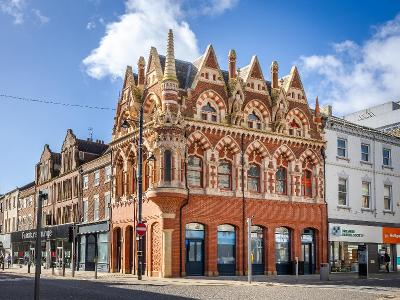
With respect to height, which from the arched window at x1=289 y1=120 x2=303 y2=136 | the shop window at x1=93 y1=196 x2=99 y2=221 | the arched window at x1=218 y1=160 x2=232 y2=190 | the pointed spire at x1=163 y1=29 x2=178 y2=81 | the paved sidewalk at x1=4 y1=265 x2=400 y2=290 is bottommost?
the paved sidewalk at x1=4 y1=265 x2=400 y2=290

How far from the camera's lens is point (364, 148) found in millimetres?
48812

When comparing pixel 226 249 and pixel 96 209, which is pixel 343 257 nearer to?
pixel 226 249

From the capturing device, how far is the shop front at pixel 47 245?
56.6 meters

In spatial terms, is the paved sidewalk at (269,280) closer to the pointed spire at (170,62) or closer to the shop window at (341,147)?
the shop window at (341,147)

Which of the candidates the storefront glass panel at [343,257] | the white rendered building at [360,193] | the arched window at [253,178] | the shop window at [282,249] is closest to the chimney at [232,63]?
the arched window at [253,178]

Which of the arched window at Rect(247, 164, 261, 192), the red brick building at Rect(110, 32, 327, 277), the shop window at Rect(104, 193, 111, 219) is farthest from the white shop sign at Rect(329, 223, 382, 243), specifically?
the shop window at Rect(104, 193, 111, 219)

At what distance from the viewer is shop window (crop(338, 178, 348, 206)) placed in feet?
152

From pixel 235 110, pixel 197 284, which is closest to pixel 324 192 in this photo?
pixel 235 110

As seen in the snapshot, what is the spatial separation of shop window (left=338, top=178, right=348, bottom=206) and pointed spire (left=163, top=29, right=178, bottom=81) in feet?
53.9

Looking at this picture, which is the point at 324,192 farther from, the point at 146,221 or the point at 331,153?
the point at 146,221

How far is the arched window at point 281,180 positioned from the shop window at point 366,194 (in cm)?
848

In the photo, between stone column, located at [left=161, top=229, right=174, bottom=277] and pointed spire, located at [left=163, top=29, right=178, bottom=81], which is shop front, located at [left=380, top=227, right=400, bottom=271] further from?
pointed spire, located at [left=163, top=29, right=178, bottom=81]

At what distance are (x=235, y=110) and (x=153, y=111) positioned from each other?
5719 millimetres

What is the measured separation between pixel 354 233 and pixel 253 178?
10495 mm
